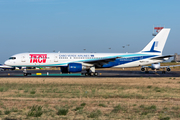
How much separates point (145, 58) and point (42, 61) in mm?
18843

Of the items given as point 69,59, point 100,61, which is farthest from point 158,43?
point 69,59

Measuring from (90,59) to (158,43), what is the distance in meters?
14.1

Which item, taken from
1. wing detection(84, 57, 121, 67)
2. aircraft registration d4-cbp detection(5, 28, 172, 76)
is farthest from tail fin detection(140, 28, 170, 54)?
wing detection(84, 57, 121, 67)

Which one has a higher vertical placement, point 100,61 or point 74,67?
point 100,61

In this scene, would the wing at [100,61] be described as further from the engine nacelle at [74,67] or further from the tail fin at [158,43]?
the tail fin at [158,43]

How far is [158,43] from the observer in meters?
47.9

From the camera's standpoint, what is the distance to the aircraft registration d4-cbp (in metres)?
41.0

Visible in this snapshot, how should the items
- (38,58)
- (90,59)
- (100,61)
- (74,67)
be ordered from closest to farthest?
(74,67) < (38,58) < (100,61) < (90,59)

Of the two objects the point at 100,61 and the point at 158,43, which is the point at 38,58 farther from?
the point at 158,43

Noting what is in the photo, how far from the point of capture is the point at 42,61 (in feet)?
135

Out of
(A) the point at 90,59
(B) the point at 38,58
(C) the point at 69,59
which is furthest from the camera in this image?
(A) the point at 90,59

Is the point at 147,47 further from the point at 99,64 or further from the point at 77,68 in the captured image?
the point at 77,68

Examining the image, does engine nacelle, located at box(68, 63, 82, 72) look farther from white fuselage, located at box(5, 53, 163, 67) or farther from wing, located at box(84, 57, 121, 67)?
wing, located at box(84, 57, 121, 67)

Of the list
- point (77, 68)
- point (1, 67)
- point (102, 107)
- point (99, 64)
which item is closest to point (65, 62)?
point (77, 68)
